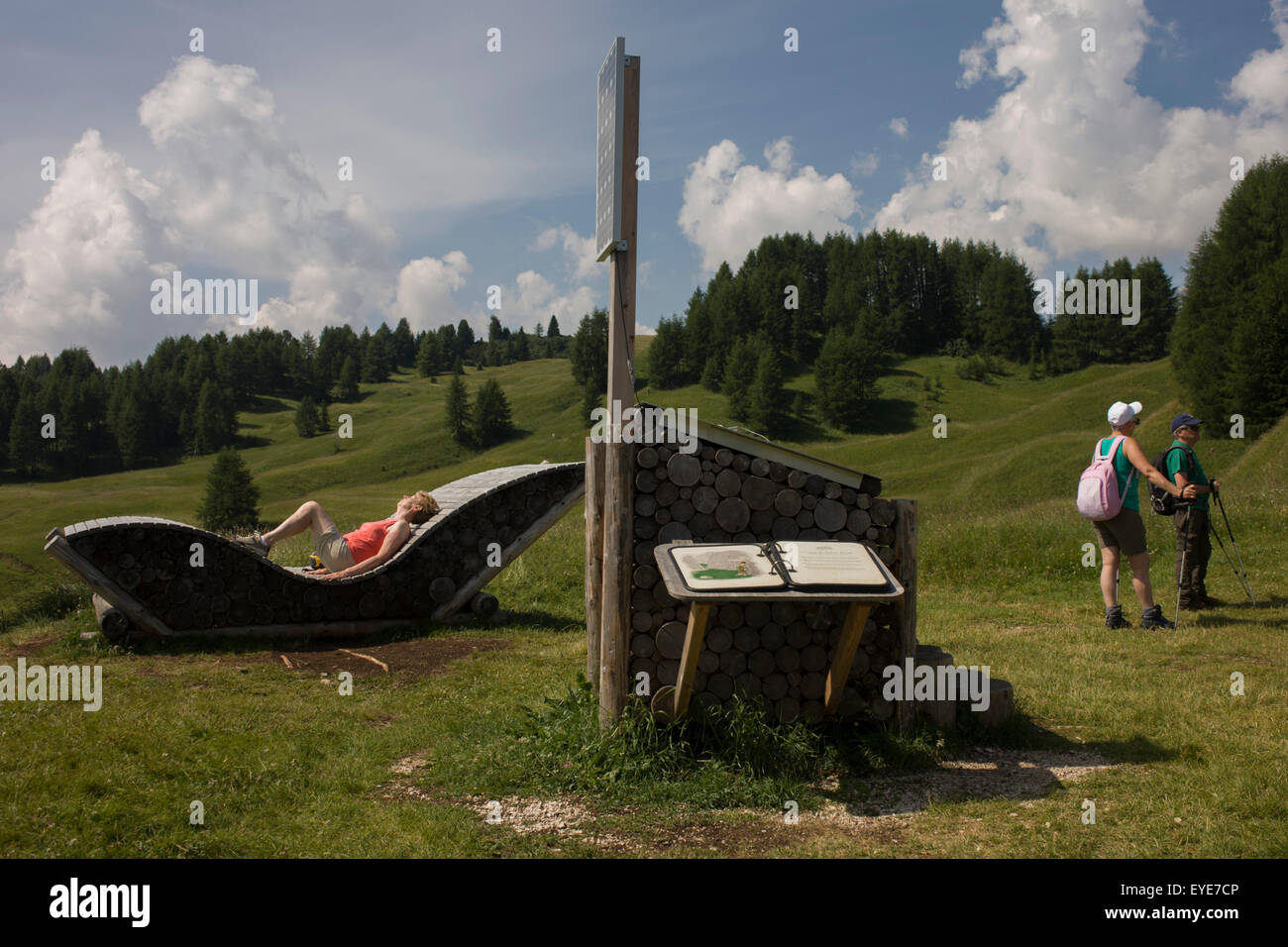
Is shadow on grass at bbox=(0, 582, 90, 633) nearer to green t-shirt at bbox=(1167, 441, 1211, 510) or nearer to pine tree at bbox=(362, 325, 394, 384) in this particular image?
green t-shirt at bbox=(1167, 441, 1211, 510)

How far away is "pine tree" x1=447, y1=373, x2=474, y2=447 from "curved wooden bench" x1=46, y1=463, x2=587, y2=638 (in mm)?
76258

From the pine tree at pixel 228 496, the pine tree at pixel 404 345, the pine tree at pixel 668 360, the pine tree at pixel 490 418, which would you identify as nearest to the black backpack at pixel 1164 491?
the pine tree at pixel 228 496

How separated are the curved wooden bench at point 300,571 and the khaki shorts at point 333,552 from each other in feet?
1.16

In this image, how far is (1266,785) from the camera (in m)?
4.58

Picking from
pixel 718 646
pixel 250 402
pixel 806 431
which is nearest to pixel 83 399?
pixel 250 402

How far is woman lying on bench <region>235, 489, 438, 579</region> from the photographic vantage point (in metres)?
9.40

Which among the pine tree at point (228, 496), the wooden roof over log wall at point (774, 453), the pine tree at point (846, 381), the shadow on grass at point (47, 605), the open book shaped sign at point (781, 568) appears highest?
the pine tree at point (846, 381)

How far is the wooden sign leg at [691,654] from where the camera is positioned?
4.68m

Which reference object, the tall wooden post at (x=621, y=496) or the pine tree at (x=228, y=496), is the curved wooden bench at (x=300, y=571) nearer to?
the tall wooden post at (x=621, y=496)

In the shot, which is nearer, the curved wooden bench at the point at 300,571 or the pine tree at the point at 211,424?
the curved wooden bench at the point at 300,571

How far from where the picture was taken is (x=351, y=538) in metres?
9.88

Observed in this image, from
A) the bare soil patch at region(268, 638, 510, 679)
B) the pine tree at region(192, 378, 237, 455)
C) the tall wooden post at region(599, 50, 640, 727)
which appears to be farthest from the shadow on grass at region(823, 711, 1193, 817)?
the pine tree at region(192, 378, 237, 455)
